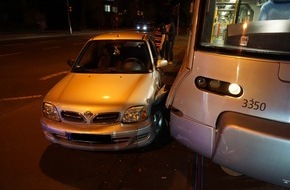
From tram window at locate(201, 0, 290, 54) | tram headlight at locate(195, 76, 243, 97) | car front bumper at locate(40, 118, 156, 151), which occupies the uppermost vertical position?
tram window at locate(201, 0, 290, 54)

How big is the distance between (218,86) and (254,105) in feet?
1.21

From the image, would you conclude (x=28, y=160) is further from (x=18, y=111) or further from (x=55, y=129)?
(x=18, y=111)

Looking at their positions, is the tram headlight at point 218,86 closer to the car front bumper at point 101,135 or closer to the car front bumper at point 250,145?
the car front bumper at point 250,145

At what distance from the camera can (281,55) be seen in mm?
2447

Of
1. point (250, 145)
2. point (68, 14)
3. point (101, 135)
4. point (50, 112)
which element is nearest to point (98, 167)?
point (101, 135)

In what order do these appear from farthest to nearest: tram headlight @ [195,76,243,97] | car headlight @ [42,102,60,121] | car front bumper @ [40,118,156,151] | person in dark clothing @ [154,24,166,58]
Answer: person in dark clothing @ [154,24,166,58] < car headlight @ [42,102,60,121] < car front bumper @ [40,118,156,151] < tram headlight @ [195,76,243,97]

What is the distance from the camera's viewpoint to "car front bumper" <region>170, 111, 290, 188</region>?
7.70 ft

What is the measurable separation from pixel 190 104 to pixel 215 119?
303 millimetres

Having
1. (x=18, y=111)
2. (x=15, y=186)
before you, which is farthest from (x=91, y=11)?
(x=15, y=186)

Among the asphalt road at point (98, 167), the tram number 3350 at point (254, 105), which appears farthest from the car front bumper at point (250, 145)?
the asphalt road at point (98, 167)

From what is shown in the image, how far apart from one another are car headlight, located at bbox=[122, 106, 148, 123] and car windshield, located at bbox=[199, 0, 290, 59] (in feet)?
4.37

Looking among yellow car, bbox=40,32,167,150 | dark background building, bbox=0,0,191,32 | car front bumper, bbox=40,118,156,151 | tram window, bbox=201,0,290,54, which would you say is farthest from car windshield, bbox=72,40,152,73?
dark background building, bbox=0,0,191,32

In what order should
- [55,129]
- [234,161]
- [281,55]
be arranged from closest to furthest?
[281,55]
[234,161]
[55,129]

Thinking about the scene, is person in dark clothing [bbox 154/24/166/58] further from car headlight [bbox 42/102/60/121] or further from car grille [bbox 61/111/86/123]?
car grille [bbox 61/111/86/123]
